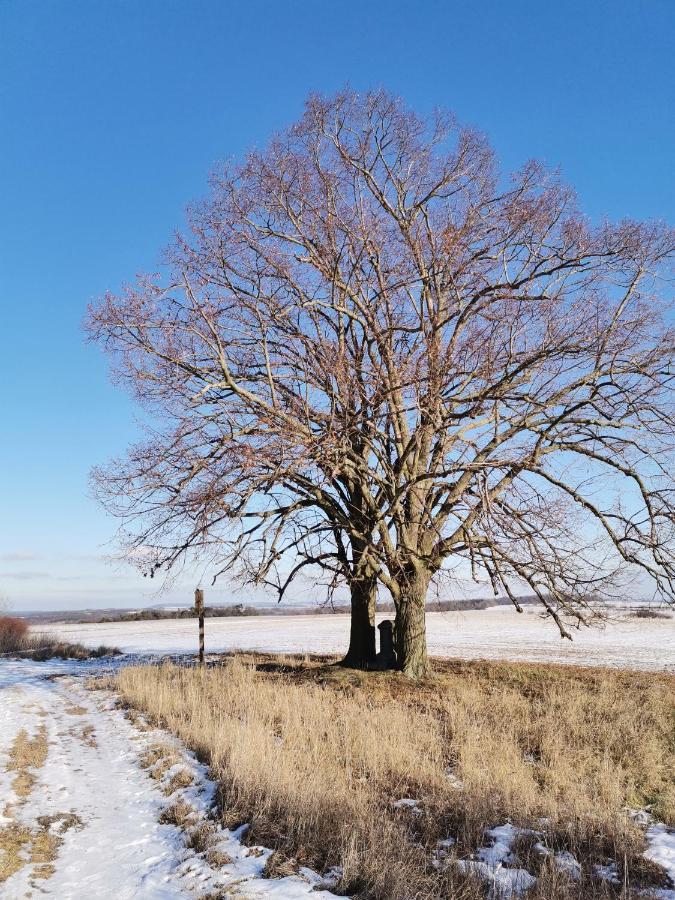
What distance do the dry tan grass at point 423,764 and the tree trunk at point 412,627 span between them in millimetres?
507

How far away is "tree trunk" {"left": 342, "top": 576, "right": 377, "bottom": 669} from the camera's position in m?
14.4

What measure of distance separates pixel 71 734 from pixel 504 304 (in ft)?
32.5

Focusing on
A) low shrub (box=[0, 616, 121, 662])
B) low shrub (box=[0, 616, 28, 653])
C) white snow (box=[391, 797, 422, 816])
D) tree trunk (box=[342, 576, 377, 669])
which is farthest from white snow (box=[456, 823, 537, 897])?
low shrub (box=[0, 616, 28, 653])

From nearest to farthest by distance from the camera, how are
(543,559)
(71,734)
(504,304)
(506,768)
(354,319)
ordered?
(506,768)
(71,734)
(543,559)
(504,304)
(354,319)

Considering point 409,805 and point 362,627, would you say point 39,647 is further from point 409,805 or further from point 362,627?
point 409,805

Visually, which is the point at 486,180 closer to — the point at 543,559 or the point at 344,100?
the point at 344,100

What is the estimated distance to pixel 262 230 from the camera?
12.8 metres

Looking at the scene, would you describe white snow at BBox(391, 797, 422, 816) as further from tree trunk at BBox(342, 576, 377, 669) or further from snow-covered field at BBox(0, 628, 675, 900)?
tree trunk at BBox(342, 576, 377, 669)

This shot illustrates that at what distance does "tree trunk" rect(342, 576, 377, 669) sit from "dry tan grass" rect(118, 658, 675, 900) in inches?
63.4

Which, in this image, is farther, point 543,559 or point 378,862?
point 543,559

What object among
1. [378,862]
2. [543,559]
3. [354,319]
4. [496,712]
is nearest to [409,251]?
[354,319]

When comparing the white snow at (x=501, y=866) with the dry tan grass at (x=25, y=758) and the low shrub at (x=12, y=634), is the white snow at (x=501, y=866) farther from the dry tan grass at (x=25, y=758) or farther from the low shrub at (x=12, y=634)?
the low shrub at (x=12, y=634)

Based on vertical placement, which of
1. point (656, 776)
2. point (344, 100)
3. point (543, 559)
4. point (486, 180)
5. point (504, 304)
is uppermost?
point (344, 100)

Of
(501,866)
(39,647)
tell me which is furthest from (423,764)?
(39,647)
